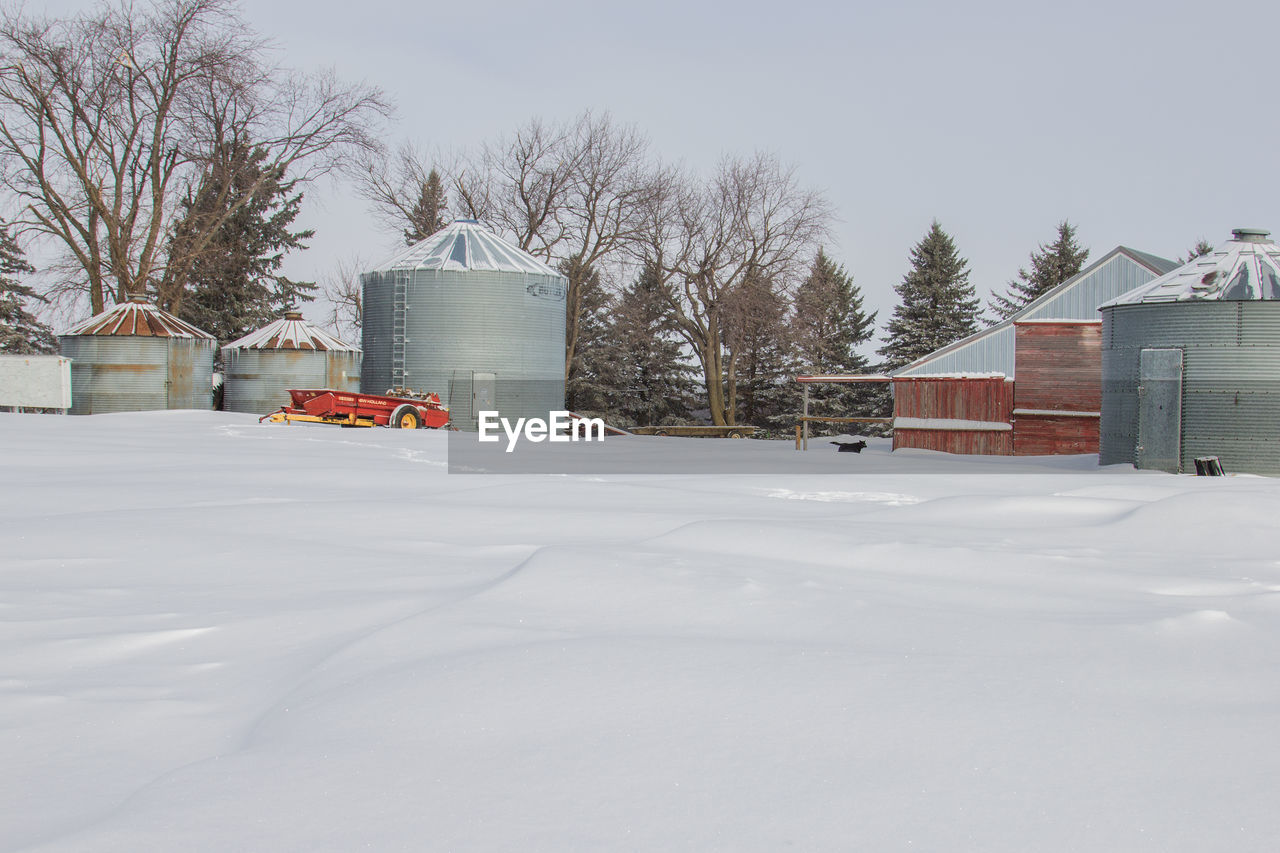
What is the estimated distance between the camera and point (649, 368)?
172 feet

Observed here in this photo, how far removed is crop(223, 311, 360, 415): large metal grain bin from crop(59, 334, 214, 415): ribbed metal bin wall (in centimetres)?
241

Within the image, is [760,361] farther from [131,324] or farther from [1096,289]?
[131,324]

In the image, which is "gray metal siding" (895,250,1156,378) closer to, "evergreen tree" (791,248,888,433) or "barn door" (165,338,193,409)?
"evergreen tree" (791,248,888,433)

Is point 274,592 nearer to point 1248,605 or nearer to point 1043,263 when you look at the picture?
point 1248,605

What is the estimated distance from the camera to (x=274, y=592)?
18.4ft

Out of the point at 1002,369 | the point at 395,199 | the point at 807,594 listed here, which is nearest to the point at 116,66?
the point at 395,199

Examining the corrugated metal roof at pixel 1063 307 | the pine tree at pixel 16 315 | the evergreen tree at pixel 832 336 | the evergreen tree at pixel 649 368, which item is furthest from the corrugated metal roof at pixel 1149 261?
the pine tree at pixel 16 315

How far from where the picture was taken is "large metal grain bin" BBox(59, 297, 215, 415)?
31891 millimetres

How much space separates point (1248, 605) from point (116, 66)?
1449 inches

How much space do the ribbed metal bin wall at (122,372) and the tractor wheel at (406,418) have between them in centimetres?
1167

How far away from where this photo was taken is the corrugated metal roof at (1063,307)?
3051 cm

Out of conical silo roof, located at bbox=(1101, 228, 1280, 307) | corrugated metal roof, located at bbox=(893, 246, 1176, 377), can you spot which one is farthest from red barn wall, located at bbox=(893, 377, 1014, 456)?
conical silo roof, located at bbox=(1101, 228, 1280, 307)

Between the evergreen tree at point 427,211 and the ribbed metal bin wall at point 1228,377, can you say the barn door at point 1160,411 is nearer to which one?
the ribbed metal bin wall at point 1228,377

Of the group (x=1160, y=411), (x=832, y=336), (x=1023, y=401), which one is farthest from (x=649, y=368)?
(x=1160, y=411)
